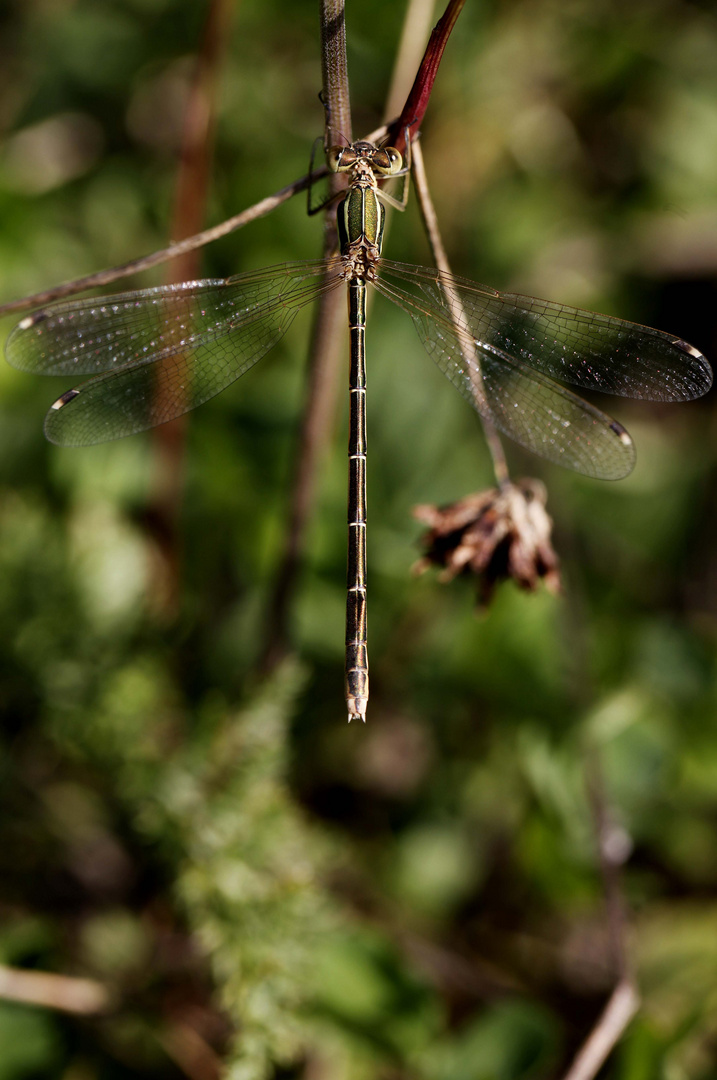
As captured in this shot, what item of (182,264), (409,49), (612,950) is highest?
(409,49)

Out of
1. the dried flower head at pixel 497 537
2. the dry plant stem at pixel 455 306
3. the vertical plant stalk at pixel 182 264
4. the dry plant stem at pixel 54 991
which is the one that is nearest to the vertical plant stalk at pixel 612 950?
the dried flower head at pixel 497 537

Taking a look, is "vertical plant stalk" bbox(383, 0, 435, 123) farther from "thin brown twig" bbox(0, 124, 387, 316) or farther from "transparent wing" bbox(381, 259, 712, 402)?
"thin brown twig" bbox(0, 124, 387, 316)

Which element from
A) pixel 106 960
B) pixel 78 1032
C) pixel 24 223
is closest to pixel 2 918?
pixel 106 960

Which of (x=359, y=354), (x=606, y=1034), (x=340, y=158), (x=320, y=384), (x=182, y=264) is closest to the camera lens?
(x=340, y=158)

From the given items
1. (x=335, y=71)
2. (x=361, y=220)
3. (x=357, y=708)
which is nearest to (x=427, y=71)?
(x=335, y=71)

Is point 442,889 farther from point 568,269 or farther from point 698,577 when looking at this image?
point 568,269

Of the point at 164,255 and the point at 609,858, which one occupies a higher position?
the point at 164,255

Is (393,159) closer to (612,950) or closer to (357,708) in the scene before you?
(357,708)

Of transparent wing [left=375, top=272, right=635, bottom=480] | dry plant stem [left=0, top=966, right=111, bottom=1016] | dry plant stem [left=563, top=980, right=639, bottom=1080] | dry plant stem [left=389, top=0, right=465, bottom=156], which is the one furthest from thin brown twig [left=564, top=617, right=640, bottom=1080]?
dry plant stem [left=389, top=0, right=465, bottom=156]
